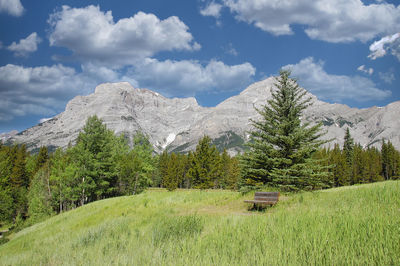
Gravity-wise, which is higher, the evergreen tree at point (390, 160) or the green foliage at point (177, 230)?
the green foliage at point (177, 230)

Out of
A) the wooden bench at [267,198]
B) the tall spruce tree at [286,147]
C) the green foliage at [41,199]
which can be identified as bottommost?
the green foliage at [41,199]

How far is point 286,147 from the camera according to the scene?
1811 cm

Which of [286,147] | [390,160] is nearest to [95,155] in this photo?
[286,147]

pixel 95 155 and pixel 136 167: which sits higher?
pixel 95 155

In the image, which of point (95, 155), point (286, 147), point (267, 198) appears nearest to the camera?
point (267, 198)

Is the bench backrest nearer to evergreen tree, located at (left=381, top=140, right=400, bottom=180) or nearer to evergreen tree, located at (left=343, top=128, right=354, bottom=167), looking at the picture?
evergreen tree, located at (left=343, top=128, right=354, bottom=167)

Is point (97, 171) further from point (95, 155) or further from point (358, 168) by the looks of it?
point (358, 168)

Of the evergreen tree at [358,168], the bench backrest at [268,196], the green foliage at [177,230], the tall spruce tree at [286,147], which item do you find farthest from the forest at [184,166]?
the green foliage at [177,230]

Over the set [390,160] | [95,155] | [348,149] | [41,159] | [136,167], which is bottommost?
[390,160]

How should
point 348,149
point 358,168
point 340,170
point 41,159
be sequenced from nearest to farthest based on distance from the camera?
point 41,159, point 340,170, point 358,168, point 348,149

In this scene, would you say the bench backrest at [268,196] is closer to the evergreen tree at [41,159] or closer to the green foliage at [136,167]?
the green foliage at [136,167]

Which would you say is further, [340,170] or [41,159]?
[340,170]

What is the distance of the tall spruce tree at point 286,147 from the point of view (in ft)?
55.7

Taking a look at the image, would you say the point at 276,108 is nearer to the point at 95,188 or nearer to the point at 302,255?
the point at 302,255
